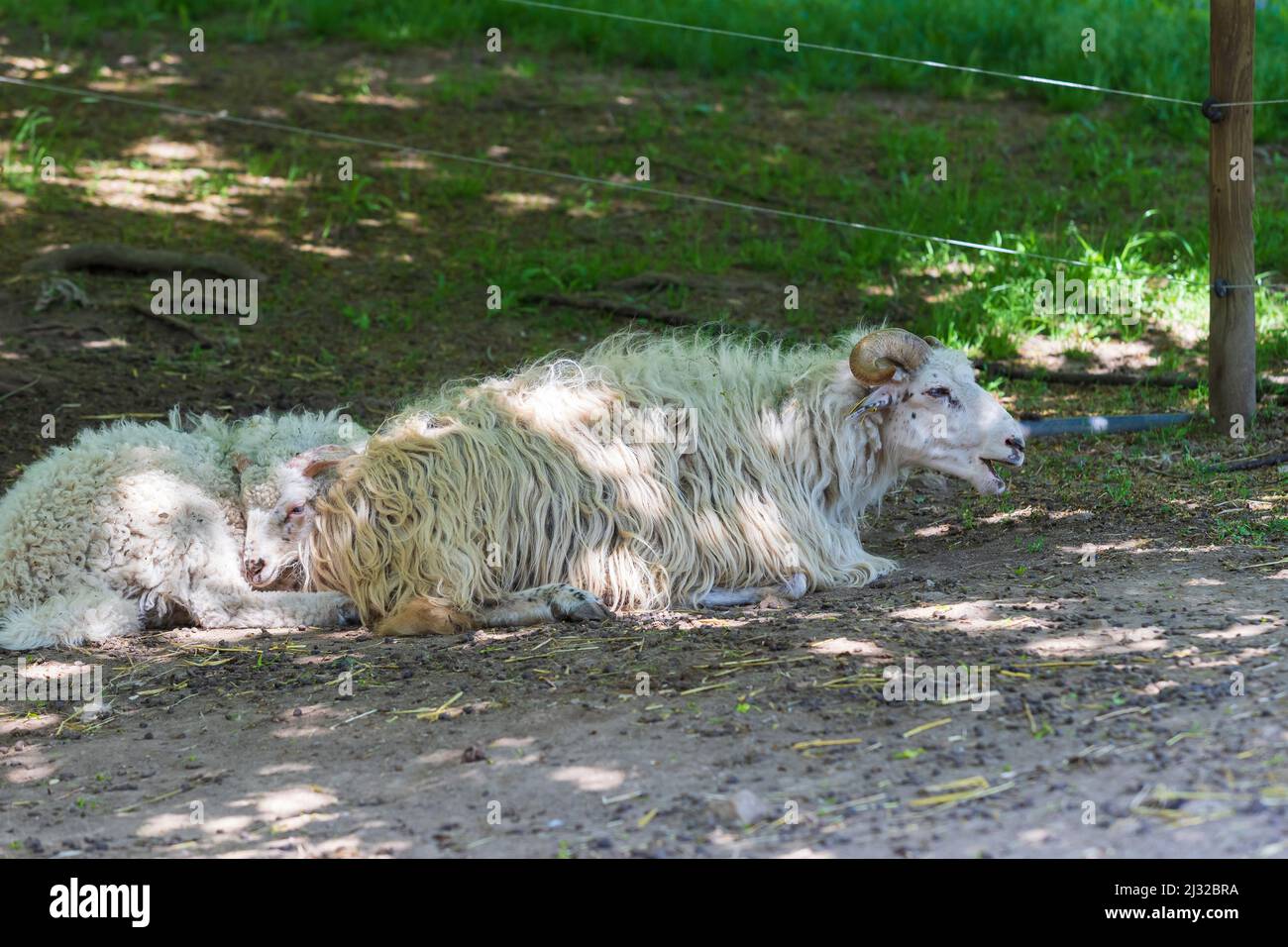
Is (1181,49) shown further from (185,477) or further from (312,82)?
(185,477)

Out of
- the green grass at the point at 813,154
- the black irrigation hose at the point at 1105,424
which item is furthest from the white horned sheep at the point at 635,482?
the green grass at the point at 813,154

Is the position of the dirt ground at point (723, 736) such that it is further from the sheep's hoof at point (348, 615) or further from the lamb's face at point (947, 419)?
the lamb's face at point (947, 419)

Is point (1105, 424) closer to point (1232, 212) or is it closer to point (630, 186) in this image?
point (1232, 212)

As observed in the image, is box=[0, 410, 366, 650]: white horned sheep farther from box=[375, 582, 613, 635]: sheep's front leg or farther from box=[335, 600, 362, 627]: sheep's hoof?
box=[375, 582, 613, 635]: sheep's front leg

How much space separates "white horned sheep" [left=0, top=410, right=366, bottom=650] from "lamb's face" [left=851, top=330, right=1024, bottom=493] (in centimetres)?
242

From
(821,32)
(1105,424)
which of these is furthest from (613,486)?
(821,32)

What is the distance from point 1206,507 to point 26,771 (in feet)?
16.2

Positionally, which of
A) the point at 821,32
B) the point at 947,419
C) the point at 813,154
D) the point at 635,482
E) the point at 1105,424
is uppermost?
the point at 821,32

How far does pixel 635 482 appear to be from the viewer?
6.30 m

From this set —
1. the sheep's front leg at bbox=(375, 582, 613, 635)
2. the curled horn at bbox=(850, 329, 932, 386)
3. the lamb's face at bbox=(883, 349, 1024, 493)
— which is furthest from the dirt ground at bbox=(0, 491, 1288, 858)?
the curled horn at bbox=(850, 329, 932, 386)

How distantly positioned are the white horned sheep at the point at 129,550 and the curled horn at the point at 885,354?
2265 millimetres

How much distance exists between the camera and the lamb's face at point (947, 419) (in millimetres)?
6414

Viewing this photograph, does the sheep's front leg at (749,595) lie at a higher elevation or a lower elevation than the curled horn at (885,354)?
lower

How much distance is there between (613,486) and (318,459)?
1.25 m
